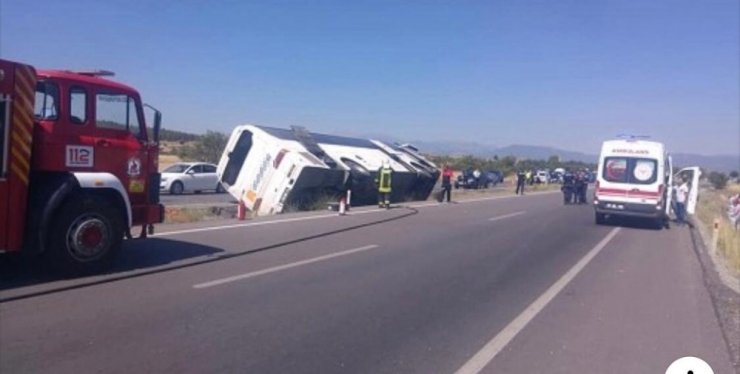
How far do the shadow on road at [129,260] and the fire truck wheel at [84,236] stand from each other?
183mm

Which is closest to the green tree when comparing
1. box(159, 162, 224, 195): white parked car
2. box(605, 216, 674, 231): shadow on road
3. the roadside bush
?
box(159, 162, 224, 195): white parked car

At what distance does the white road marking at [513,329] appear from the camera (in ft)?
21.2

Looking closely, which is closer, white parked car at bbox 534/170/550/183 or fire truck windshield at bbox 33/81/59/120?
fire truck windshield at bbox 33/81/59/120

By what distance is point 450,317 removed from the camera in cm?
827

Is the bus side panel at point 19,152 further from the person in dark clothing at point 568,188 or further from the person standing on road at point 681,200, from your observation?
the person in dark clothing at point 568,188

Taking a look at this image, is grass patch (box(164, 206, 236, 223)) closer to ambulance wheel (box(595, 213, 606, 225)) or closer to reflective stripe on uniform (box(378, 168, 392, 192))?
reflective stripe on uniform (box(378, 168, 392, 192))

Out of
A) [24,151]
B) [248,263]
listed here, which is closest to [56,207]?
[24,151]

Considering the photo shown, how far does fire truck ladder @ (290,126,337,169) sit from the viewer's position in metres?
25.1

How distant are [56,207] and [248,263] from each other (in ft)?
10.5

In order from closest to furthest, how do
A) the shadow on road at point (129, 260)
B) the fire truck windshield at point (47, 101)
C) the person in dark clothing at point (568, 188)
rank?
the shadow on road at point (129, 260) < the fire truck windshield at point (47, 101) < the person in dark clothing at point (568, 188)

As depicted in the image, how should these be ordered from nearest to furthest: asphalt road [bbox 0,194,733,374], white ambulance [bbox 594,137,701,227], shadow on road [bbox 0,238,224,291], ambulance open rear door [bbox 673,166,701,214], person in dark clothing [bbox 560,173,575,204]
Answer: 1. asphalt road [bbox 0,194,733,374]
2. shadow on road [bbox 0,238,224,291]
3. white ambulance [bbox 594,137,701,227]
4. ambulance open rear door [bbox 673,166,701,214]
5. person in dark clothing [bbox 560,173,575,204]

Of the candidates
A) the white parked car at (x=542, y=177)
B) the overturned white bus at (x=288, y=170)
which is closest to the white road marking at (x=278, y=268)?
the overturned white bus at (x=288, y=170)

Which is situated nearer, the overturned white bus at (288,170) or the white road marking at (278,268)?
the white road marking at (278,268)

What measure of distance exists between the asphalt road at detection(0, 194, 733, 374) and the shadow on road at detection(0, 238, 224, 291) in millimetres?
55
